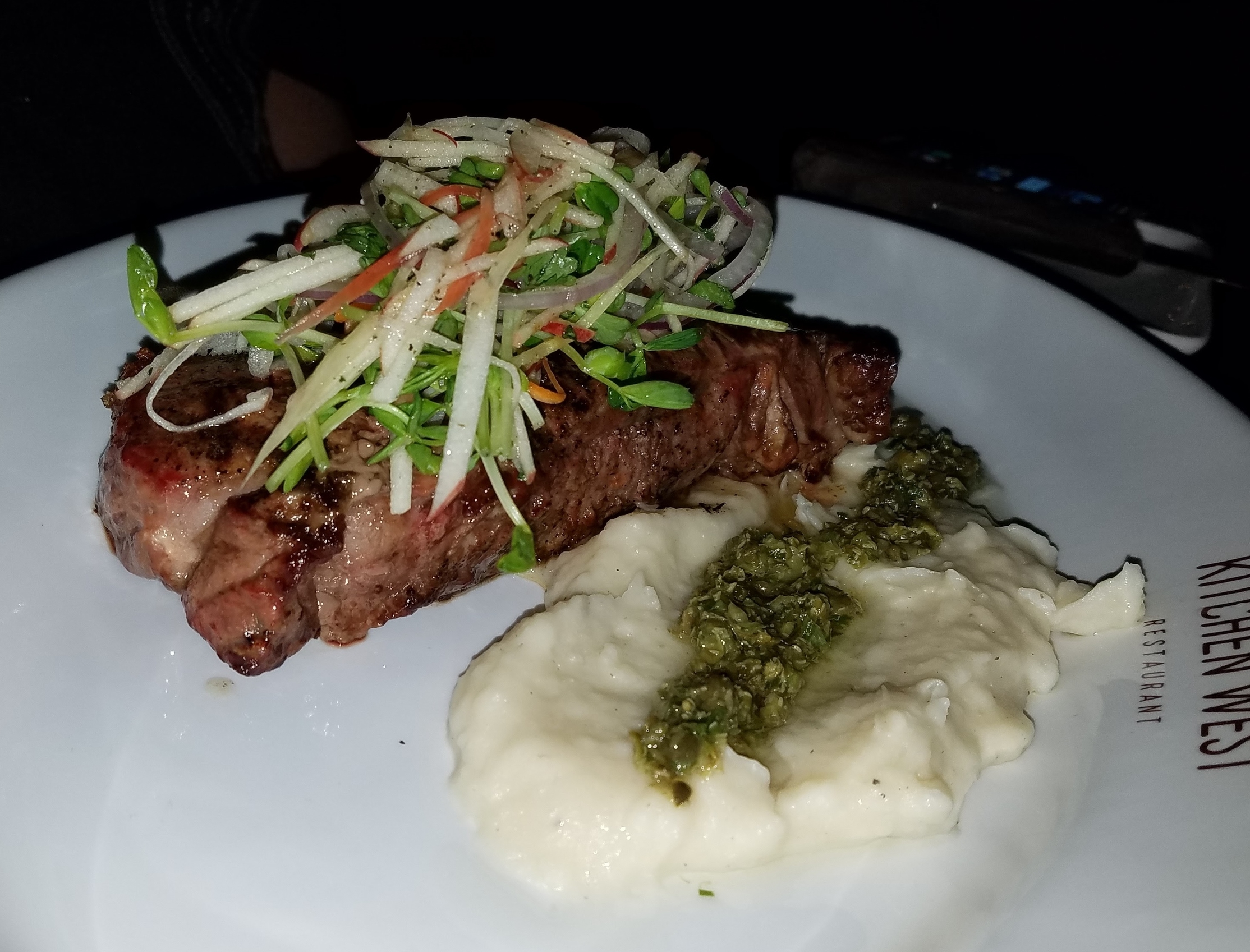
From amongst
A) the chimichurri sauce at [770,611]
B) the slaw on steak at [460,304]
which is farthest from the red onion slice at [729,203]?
the chimichurri sauce at [770,611]

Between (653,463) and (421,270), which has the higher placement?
(421,270)

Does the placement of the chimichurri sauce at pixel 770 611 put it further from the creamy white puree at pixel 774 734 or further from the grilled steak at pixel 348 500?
the grilled steak at pixel 348 500

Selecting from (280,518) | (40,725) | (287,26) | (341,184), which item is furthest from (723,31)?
(40,725)

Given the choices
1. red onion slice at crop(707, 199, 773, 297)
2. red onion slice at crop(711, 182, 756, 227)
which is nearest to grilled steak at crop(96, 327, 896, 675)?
red onion slice at crop(707, 199, 773, 297)

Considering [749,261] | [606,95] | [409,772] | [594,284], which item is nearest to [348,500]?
[409,772]

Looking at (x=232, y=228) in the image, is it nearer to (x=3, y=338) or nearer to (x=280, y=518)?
(x=3, y=338)

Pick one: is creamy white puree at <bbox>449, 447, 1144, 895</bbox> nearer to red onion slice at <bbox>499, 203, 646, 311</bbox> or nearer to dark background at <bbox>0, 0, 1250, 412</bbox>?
red onion slice at <bbox>499, 203, 646, 311</bbox>

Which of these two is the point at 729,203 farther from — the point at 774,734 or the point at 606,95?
the point at 606,95
